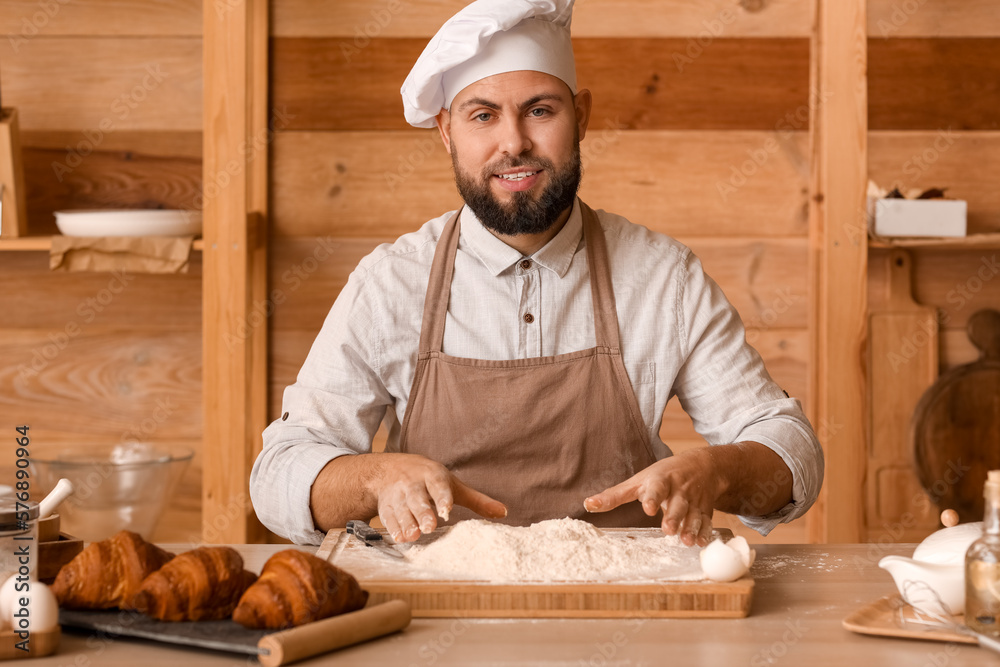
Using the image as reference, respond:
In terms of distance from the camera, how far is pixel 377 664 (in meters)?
0.97

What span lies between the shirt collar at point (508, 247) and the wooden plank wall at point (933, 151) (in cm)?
108

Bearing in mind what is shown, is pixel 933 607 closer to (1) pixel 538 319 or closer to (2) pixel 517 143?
(1) pixel 538 319

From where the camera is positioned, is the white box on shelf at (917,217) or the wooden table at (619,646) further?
the white box on shelf at (917,217)

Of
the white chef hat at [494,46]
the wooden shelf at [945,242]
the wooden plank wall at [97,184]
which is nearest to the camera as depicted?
the white chef hat at [494,46]

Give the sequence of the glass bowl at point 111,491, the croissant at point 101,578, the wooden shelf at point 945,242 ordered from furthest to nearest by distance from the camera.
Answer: the wooden shelf at point 945,242, the glass bowl at point 111,491, the croissant at point 101,578

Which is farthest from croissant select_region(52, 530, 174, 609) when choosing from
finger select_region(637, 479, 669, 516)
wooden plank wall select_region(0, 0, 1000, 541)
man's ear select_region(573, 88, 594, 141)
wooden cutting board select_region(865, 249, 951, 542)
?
wooden cutting board select_region(865, 249, 951, 542)

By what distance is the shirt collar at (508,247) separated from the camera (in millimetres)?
1830

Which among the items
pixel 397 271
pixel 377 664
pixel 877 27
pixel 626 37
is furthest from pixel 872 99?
pixel 377 664

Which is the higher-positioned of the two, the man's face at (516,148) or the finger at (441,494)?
the man's face at (516,148)

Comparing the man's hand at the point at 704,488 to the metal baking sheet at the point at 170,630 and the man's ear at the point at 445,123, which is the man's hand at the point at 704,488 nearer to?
the metal baking sheet at the point at 170,630

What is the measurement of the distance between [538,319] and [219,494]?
0.95m

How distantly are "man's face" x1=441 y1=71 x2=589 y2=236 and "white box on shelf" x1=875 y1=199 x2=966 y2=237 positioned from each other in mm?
921

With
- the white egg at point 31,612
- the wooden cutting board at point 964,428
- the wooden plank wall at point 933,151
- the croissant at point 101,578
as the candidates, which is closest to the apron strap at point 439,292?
the croissant at point 101,578

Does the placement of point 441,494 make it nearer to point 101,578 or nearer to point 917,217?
point 101,578
